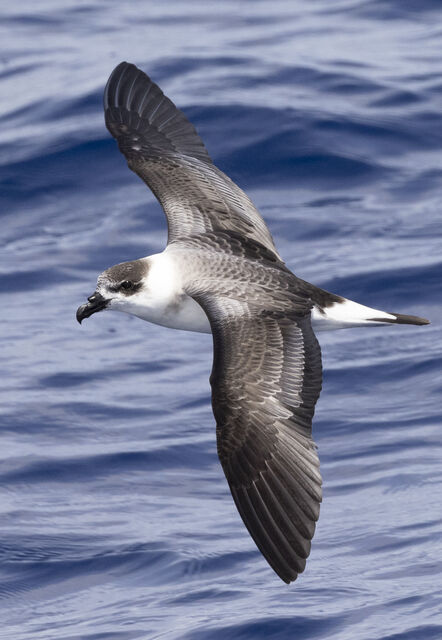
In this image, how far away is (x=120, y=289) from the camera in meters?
8.12

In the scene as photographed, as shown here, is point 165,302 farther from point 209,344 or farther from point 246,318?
point 209,344

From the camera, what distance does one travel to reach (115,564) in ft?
30.8

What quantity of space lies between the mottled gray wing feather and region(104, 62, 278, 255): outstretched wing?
1.30 metres

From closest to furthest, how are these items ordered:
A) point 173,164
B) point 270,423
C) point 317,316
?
1. point 270,423
2. point 317,316
3. point 173,164

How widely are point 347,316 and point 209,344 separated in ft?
13.6

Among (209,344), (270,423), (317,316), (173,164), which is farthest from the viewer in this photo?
(209,344)

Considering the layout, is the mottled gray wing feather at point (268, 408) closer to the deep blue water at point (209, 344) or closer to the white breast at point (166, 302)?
the white breast at point (166, 302)

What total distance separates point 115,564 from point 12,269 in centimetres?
434

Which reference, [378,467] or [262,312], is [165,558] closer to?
[378,467]

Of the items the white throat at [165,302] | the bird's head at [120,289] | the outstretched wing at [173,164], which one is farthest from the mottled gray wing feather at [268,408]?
the outstretched wing at [173,164]

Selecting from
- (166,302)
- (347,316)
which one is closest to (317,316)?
(347,316)

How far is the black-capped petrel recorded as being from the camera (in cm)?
699

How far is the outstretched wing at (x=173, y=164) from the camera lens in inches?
359

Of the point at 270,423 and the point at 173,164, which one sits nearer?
the point at 270,423
